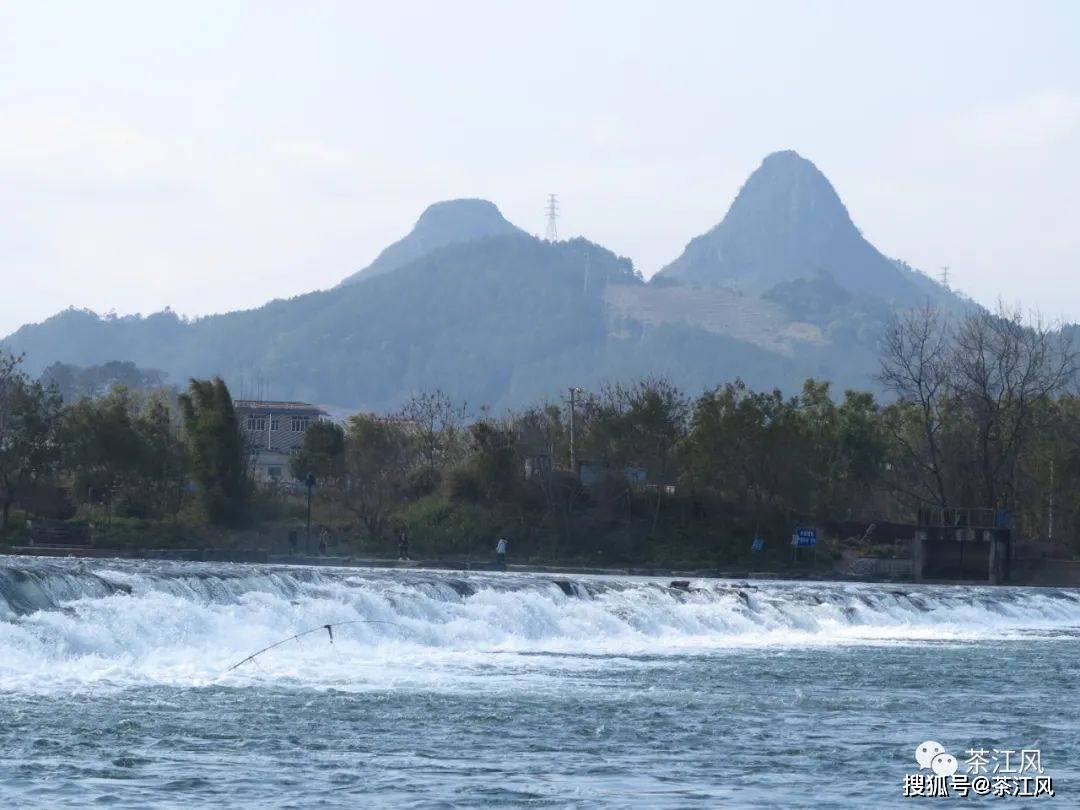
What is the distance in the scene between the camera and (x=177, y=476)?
245 feet

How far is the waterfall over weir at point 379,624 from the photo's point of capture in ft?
97.4

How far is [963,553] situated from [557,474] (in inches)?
676

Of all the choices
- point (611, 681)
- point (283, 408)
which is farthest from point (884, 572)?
point (283, 408)

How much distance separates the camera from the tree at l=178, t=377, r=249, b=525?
72.9 m

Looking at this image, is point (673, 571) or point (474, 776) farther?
point (673, 571)

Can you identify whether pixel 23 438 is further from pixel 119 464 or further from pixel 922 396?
pixel 922 396

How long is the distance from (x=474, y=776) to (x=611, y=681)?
10.8m

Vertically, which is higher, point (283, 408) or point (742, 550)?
point (283, 408)

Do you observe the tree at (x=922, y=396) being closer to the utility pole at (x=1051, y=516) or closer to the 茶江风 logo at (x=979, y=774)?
the utility pole at (x=1051, y=516)

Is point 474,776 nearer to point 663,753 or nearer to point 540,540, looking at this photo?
point 663,753

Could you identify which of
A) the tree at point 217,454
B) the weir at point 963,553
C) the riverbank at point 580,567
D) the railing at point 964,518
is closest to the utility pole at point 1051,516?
the railing at point 964,518

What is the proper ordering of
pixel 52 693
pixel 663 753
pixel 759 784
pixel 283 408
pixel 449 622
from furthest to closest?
pixel 283 408
pixel 449 622
pixel 52 693
pixel 663 753
pixel 759 784

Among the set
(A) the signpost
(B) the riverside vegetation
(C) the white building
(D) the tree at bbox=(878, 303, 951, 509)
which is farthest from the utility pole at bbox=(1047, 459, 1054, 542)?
(C) the white building

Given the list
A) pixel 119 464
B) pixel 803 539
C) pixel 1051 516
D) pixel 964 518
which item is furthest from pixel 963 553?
pixel 119 464
